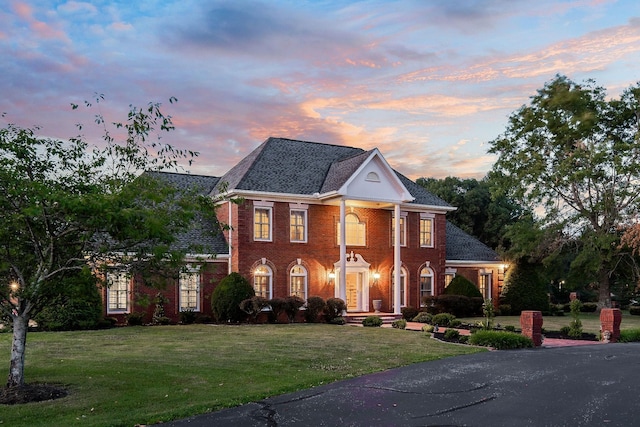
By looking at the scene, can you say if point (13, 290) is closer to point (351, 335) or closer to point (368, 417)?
Answer: point (368, 417)

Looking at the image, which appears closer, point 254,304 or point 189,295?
point 254,304

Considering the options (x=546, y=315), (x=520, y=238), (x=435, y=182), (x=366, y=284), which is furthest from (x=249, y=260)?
(x=435, y=182)

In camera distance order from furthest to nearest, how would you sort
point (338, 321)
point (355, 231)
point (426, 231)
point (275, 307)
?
point (426, 231)
point (355, 231)
point (338, 321)
point (275, 307)

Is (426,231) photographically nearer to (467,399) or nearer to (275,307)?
(275,307)

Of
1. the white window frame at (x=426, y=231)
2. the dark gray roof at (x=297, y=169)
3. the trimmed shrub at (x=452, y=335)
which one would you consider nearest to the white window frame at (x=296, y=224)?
the dark gray roof at (x=297, y=169)

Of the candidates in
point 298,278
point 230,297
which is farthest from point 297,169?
point 230,297

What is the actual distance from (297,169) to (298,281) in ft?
19.3

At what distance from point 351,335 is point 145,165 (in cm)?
1216

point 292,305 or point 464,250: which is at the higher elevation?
point 464,250

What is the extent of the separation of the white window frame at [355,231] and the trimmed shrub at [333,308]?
13.7 feet

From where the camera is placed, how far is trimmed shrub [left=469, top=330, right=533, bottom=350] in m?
18.6

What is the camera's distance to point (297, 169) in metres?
32.5

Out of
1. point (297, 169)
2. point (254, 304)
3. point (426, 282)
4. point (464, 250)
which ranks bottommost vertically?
point (254, 304)

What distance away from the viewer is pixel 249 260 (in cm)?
2947
